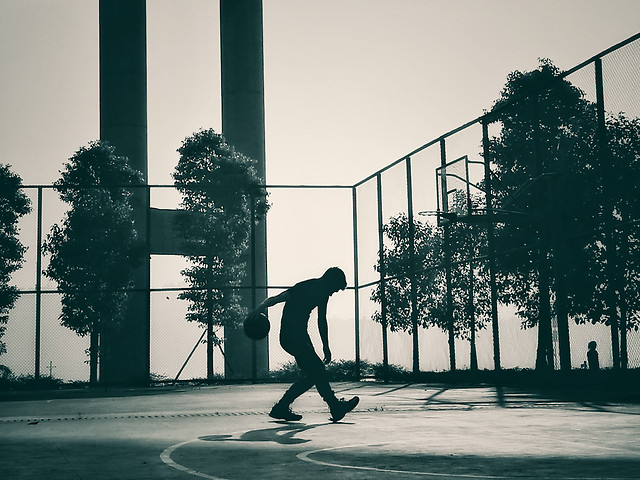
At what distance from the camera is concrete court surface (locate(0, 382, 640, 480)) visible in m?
6.39

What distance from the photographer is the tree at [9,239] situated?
25.5 m

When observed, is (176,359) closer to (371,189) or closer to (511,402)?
(371,189)

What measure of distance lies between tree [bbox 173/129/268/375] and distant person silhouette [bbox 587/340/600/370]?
1025 centimetres

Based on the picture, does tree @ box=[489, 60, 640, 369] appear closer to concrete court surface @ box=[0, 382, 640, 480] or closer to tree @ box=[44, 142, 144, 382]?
concrete court surface @ box=[0, 382, 640, 480]

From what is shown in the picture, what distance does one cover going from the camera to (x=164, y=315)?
83.6 ft

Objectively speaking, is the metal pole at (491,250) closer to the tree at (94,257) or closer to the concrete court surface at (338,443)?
the concrete court surface at (338,443)

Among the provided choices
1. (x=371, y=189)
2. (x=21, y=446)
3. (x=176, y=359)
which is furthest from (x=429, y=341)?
(x=21, y=446)

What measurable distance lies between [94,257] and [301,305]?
56.2 ft

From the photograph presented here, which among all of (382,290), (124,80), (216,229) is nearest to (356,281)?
(382,290)

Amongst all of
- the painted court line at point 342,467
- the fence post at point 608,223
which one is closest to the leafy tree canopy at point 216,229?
the fence post at point 608,223

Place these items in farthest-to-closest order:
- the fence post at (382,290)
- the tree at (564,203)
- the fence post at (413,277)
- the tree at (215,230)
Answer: the tree at (215,230) → the fence post at (382,290) → the fence post at (413,277) → the tree at (564,203)

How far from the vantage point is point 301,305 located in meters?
10.9

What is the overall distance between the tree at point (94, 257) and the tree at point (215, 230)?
1.74 metres

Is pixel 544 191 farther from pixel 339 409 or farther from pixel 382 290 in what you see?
pixel 339 409
